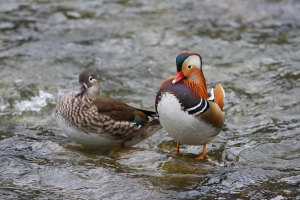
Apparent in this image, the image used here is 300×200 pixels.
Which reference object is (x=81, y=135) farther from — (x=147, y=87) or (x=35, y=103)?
(x=147, y=87)

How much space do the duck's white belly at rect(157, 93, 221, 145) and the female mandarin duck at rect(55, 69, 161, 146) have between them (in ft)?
2.93

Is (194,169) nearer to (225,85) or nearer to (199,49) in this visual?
(225,85)

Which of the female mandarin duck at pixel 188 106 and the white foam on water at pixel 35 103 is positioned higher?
the female mandarin duck at pixel 188 106

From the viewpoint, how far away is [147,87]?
7.87 meters

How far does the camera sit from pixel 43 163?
4934 millimetres

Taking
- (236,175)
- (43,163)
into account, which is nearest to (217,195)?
(236,175)

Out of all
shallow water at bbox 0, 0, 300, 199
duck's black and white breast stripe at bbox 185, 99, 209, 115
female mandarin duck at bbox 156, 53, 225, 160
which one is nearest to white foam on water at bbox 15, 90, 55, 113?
shallow water at bbox 0, 0, 300, 199

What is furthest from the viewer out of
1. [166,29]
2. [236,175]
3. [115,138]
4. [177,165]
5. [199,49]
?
[166,29]

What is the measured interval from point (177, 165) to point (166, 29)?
6075 mm

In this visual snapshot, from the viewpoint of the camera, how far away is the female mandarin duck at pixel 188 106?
181 inches

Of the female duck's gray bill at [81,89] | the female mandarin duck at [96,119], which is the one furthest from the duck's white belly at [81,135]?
the female duck's gray bill at [81,89]

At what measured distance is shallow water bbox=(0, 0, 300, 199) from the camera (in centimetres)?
445

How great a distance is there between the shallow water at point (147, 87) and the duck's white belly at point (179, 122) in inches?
14.2

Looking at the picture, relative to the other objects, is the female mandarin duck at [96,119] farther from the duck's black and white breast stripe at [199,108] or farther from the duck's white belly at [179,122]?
the duck's black and white breast stripe at [199,108]
